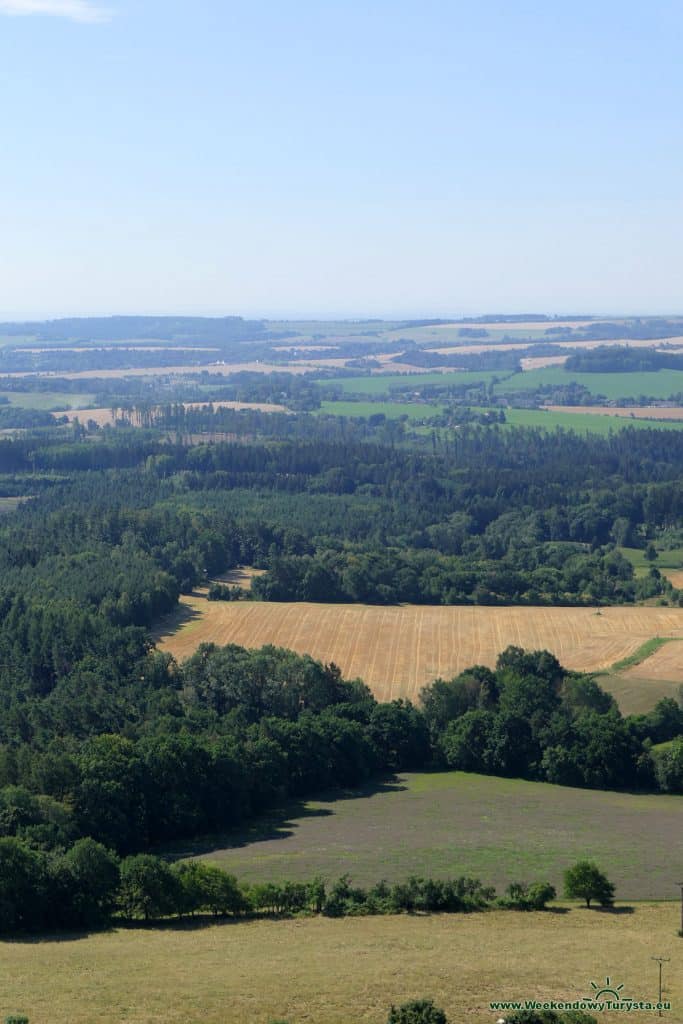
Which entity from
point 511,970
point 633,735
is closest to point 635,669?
point 633,735

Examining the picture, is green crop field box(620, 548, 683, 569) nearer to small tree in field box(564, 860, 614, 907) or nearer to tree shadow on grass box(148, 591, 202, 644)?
tree shadow on grass box(148, 591, 202, 644)

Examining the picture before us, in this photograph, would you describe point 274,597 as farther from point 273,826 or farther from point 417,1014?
point 417,1014

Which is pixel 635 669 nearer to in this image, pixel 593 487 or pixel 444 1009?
pixel 444 1009

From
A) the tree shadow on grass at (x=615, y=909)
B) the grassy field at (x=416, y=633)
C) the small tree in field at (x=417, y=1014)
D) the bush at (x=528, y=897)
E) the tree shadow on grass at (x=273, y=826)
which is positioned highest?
the small tree in field at (x=417, y=1014)

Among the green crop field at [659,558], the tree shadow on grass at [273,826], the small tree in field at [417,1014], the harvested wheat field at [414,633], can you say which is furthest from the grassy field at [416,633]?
the small tree in field at [417,1014]

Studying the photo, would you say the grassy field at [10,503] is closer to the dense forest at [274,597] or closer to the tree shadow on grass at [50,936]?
the dense forest at [274,597]

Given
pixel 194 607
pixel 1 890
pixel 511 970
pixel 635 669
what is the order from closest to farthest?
pixel 511 970, pixel 1 890, pixel 635 669, pixel 194 607
